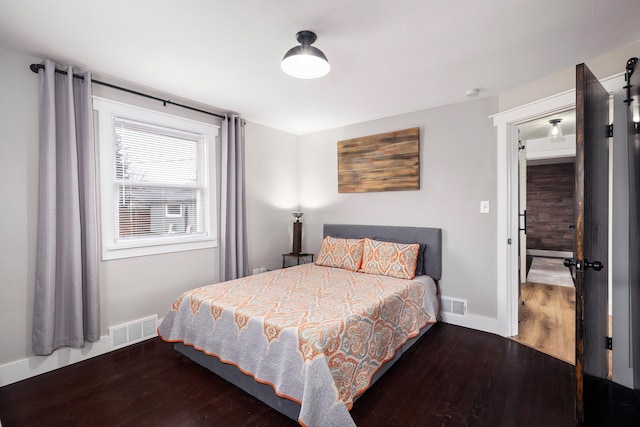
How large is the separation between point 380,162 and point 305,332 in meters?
2.58

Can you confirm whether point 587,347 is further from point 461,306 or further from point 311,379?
point 311,379

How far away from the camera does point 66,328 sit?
2.39 metres

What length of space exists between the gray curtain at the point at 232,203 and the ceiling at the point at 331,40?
698 millimetres

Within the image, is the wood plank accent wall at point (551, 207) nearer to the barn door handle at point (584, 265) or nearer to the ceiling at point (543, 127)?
the ceiling at point (543, 127)

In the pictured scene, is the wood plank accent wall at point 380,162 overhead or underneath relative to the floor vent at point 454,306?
overhead

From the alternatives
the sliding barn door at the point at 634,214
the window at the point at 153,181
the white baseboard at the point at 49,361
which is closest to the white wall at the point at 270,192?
the window at the point at 153,181

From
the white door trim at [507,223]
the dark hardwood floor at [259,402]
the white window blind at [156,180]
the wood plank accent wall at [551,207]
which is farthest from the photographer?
the wood plank accent wall at [551,207]

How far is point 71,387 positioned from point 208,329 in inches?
40.0

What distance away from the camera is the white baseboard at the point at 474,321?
10.0ft

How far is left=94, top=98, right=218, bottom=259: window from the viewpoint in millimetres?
2682

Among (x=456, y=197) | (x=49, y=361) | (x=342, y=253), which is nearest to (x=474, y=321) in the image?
(x=456, y=197)

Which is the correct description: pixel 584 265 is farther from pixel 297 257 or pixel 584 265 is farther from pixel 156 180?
pixel 156 180

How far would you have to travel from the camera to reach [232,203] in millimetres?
3518

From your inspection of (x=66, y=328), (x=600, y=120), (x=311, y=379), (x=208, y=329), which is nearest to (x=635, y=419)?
(x=600, y=120)
